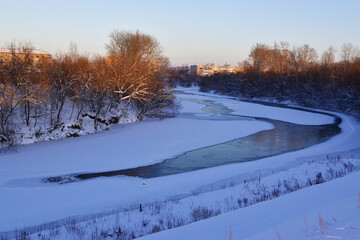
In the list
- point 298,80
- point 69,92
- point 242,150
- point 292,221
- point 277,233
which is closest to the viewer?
point 277,233

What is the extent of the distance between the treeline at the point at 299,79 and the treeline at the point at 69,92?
19754 mm

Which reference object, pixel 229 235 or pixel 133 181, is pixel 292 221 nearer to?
pixel 229 235

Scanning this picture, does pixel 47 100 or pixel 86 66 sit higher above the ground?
pixel 86 66

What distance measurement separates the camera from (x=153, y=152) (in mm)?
16359

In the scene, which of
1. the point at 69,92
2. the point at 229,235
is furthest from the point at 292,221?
the point at 69,92

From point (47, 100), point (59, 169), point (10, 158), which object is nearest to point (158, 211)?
point (59, 169)

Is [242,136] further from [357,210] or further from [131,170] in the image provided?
[357,210]

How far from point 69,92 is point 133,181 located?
15.9 metres

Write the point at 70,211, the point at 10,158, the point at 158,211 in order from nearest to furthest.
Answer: the point at 158,211 < the point at 70,211 < the point at 10,158

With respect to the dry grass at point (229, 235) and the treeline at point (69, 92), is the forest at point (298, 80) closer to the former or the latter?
the treeline at point (69, 92)

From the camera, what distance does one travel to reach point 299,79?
169ft

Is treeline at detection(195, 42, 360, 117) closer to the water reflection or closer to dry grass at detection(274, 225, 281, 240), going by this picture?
the water reflection

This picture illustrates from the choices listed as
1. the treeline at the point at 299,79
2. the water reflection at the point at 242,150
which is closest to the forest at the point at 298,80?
the treeline at the point at 299,79

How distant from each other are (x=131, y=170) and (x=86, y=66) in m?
13.7
